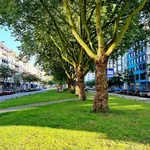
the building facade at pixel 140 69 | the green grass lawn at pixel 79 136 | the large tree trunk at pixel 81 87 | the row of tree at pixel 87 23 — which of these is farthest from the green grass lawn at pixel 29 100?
the building facade at pixel 140 69

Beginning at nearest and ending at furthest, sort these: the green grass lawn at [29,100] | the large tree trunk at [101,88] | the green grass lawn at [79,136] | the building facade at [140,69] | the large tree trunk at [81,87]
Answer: the green grass lawn at [79,136]
the large tree trunk at [101,88]
the green grass lawn at [29,100]
the large tree trunk at [81,87]
the building facade at [140,69]

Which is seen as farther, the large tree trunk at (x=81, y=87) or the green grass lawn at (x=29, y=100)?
the large tree trunk at (x=81, y=87)

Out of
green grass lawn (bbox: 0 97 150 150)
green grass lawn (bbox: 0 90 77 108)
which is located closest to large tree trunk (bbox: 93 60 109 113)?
green grass lawn (bbox: 0 97 150 150)

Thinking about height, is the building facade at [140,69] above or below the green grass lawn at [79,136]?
above

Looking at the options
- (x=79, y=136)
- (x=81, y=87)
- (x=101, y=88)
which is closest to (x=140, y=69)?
(x=81, y=87)

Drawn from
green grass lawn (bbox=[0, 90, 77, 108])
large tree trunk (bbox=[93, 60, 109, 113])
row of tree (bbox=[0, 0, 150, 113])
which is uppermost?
row of tree (bbox=[0, 0, 150, 113])

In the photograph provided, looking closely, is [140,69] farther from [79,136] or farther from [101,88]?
[79,136]

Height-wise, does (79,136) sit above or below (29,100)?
below

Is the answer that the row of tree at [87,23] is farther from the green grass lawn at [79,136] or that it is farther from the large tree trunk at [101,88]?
the green grass lawn at [79,136]

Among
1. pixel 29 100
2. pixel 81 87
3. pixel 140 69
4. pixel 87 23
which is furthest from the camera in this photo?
pixel 140 69

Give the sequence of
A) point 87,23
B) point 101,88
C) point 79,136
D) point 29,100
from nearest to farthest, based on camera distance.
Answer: point 79,136, point 101,88, point 87,23, point 29,100

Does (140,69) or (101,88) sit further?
(140,69)

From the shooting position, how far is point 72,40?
2500cm

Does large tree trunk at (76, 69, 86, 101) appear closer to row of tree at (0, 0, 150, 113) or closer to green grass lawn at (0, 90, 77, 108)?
row of tree at (0, 0, 150, 113)
